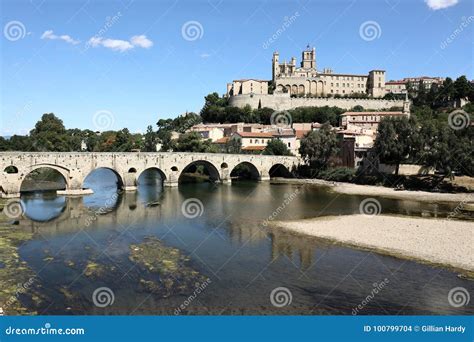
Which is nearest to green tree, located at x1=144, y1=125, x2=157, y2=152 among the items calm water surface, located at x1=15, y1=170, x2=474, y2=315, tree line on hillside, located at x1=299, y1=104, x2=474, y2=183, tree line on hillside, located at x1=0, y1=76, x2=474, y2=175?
tree line on hillside, located at x1=0, y1=76, x2=474, y2=175

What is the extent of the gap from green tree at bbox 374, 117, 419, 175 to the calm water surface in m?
12.7

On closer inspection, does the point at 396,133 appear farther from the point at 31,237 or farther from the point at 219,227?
the point at 31,237

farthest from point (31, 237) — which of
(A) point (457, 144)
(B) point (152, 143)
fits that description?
(B) point (152, 143)

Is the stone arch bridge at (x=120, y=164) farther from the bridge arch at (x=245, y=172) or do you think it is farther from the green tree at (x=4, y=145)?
the green tree at (x=4, y=145)

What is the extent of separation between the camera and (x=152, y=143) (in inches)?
3125

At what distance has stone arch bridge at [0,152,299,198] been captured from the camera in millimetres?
42312

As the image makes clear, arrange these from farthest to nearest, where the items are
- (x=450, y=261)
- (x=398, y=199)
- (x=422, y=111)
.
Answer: (x=422, y=111) < (x=398, y=199) < (x=450, y=261)

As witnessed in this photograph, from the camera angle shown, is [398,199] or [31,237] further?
[398,199]

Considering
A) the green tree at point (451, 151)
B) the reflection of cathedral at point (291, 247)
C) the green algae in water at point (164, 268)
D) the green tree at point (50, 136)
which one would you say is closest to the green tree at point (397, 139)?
the green tree at point (451, 151)

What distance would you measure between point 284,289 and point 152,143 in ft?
212

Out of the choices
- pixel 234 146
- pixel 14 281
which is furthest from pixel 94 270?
pixel 234 146

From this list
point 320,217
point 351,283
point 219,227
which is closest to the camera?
point 351,283

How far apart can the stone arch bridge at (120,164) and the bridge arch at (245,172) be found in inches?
5.8

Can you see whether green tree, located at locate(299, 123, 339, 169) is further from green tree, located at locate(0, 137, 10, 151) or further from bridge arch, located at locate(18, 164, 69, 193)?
green tree, located at locate(0, 137, 10, 151)
